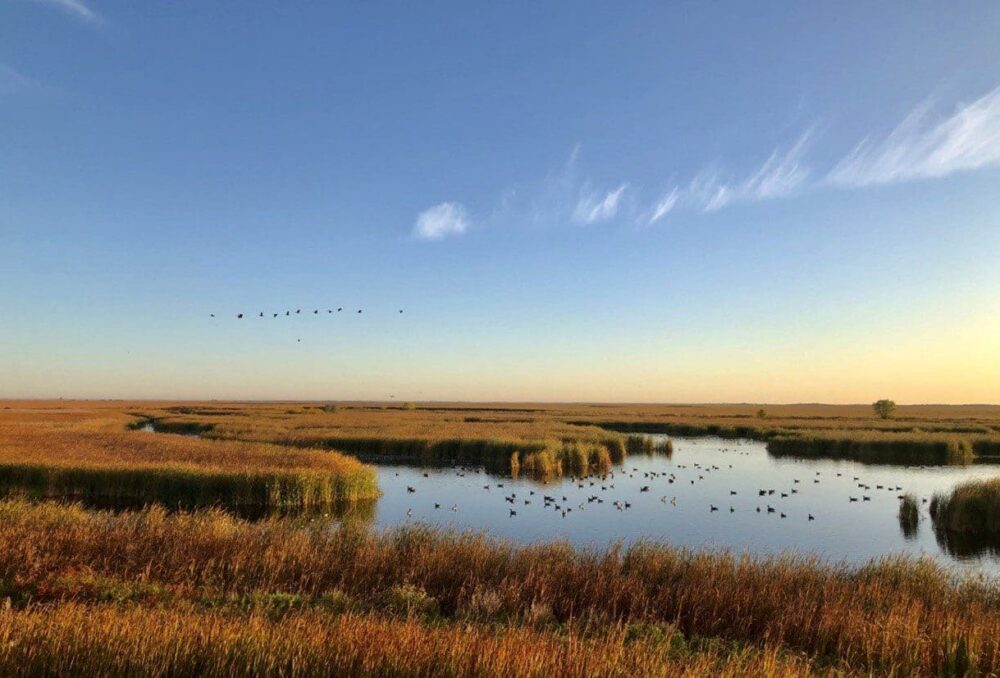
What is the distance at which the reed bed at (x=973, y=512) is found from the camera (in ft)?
77.0

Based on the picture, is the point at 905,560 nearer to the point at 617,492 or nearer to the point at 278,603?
the point at 278,603

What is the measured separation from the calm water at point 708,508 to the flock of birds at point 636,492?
0.25 ft

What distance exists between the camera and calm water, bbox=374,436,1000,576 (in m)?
21.5

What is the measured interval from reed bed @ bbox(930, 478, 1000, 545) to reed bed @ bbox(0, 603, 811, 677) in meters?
21.5

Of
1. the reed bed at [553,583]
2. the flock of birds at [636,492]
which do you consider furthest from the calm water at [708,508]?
the reed bed at [553,583]

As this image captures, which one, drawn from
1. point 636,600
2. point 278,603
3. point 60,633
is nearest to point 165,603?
point 278,603

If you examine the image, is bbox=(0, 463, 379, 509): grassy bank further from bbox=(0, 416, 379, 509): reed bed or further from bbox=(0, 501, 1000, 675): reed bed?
bbox=(0, 501, 1000, 675): reed bed

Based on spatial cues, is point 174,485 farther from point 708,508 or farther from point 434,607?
point 708,508

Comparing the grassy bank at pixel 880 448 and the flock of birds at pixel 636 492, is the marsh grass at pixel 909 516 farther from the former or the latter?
the grassy bank at pixel 880 448

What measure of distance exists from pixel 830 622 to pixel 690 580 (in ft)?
8.74

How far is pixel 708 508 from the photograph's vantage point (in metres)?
28.1

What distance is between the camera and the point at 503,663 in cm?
622

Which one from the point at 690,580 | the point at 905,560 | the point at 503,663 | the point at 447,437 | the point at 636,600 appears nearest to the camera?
the point at 503,663

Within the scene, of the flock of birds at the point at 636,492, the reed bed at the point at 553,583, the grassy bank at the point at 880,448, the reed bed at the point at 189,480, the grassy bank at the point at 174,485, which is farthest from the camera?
the grassy bank at the point at 880,448
